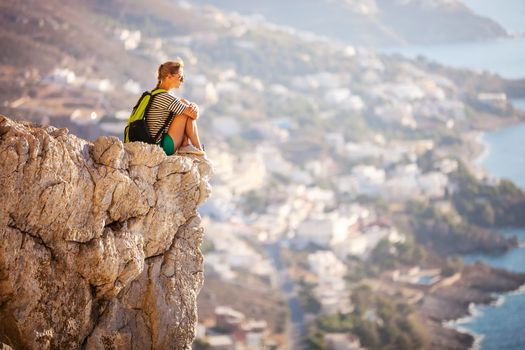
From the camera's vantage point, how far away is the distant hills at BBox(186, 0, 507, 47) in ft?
348

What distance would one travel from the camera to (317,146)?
52.2 meters

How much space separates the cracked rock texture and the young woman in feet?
0.64

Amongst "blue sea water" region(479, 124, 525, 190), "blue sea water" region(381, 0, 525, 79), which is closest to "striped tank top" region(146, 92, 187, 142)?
"blue sea water" region(479, 124, 525, 190)

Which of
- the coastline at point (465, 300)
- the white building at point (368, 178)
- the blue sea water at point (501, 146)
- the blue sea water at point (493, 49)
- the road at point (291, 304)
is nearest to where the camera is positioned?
the road at point (291, 304)

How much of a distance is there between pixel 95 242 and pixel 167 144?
88 centimetres

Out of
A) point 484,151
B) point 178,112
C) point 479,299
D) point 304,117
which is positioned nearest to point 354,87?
point 304,117

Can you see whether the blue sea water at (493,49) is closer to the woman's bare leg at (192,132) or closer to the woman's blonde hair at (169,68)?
the woman's bare leg at (192,132)

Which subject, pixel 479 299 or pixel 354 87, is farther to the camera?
pixel 354 87

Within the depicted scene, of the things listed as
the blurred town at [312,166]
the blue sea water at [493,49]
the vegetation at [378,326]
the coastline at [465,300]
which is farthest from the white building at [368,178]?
the blue sea water at [493,49]

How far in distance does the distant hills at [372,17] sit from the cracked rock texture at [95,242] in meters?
102

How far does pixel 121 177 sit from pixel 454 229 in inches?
1330

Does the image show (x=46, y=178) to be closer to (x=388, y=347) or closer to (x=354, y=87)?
(x=388, y=347)

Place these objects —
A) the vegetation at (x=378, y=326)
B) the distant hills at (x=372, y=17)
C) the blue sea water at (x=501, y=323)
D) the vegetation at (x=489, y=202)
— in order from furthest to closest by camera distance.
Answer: the distant hills at (x=372, y=17)
the vegetation at (x=489, y=202)
the blue sea water at (x=501, y=323)
the vegetation at (x=378, y=326)

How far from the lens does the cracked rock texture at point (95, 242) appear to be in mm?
3281
